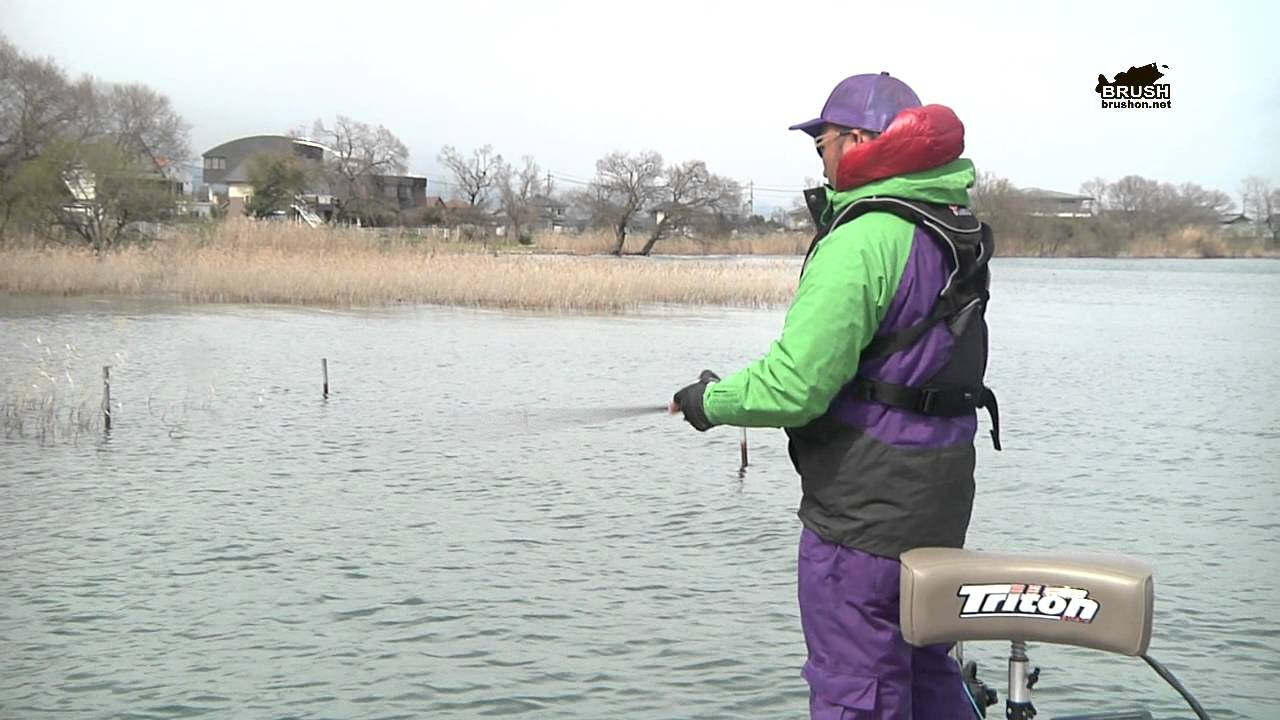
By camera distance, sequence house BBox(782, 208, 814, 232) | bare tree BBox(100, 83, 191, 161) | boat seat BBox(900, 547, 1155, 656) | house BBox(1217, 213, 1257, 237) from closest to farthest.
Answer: boat seat BBox(900, 547, 1155, 656) → bare tree BBox(100, 83, 191, 161) → house BBox(1217, 213, 1257, 237) → house BBox(782, 208, 814, 232)

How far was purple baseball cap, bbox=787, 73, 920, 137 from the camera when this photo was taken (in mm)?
3016

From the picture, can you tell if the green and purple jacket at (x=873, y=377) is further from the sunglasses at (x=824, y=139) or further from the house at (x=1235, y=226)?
the house at (x=1235, y=226)

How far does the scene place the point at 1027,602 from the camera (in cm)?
279

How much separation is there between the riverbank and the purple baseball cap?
24553mm

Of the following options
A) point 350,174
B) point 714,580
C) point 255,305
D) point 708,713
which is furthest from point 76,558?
point 350,174

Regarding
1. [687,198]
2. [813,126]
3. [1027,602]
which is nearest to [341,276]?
[813,126]

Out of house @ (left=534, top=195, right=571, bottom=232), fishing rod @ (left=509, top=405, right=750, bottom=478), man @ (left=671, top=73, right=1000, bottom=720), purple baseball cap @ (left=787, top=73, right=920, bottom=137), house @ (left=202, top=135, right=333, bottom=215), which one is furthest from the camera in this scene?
house @ (left=202, top=135, right=333, bottom=215)

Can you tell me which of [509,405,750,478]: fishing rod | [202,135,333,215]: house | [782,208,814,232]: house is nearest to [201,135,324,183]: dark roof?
[202,135,333,215]: house

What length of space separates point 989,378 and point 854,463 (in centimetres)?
1503

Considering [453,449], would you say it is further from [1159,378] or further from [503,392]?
[1159,378]

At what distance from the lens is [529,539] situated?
845cm

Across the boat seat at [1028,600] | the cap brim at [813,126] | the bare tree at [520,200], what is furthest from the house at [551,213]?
the boat seat at [1028,600]

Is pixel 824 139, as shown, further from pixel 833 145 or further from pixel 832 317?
pixel 832 317

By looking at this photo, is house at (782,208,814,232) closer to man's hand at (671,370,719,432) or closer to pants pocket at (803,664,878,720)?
man's hand at (671,370,719,432)
